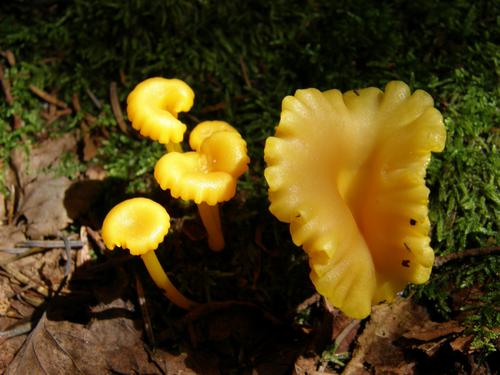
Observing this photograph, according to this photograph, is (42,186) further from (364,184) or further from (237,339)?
(364,184)

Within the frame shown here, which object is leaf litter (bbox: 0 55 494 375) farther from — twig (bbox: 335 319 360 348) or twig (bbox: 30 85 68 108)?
twig (bbox: 30 85 68 108)

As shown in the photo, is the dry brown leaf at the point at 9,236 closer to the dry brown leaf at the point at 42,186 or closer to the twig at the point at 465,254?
the dry brown leaf at the point at 42,186

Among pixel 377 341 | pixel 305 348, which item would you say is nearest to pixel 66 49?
pixel 305 348

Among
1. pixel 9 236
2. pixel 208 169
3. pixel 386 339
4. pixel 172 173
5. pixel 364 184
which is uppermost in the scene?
pixel 364 184

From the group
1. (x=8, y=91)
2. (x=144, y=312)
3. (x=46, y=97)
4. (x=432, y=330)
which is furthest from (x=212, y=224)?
(x=8, y=91)

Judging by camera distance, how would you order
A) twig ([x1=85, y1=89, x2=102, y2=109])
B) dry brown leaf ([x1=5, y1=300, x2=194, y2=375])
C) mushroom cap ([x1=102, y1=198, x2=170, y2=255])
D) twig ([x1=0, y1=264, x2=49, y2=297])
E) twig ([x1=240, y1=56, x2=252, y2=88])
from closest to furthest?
1. mushroom cap ([x1=102, y1=198, x2=170, y2=255])
2. dry brown leaf ([x1=5, y1=300, x2=194, y2=375])
3. twig ([x1=0, y1=264, x2=49, y2=297])
4. twig ([x1=240, y1=56, x2=252, y2=88])
5. twig ([x1=85, y1=89, x2=102, y2=109])

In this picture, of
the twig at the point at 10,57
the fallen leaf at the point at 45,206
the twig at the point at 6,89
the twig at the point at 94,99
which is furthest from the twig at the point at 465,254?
the twig at the point at 10,57

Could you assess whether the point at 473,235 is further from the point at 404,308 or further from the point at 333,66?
the point at 333,66

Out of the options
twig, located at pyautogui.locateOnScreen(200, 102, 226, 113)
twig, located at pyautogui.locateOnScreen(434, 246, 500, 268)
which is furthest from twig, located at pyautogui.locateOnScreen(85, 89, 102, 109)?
twig, located at pyautogui.locateOnScreen(434, 246, 500, 268)
